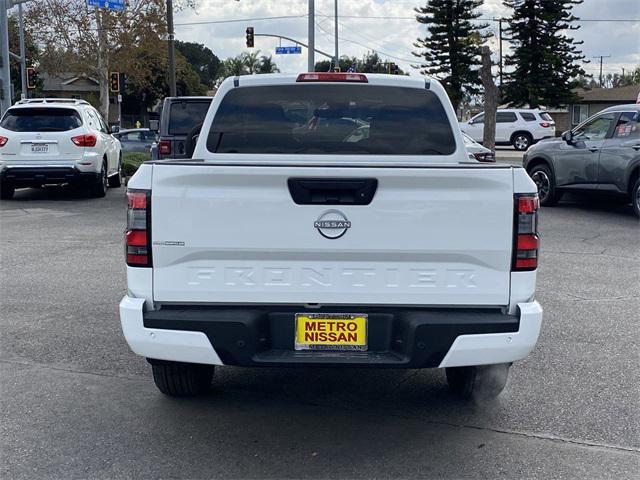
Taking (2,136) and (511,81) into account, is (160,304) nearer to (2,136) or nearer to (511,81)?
(2,136)

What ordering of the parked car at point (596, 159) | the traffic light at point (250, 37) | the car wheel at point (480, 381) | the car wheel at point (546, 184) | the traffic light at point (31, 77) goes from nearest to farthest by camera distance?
the car wheel at point (480, 381), the parked car at point (596, 159), the car wheel at point (546, 184), the traffic light at point (31, 77), the traffic light at point (250, 37)

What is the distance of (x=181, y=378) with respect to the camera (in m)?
4.97

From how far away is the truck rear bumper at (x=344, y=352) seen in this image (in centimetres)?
410

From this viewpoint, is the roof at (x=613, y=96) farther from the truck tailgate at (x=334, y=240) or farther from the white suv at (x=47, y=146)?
the truck tailgate at (x=334, y=240)

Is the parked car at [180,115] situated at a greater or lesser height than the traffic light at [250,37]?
lesser

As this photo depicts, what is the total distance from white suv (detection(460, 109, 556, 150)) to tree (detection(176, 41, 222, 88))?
66.2m

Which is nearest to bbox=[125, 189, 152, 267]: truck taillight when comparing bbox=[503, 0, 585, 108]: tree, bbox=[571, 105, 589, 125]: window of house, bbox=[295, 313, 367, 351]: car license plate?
bbox=[295, 313, 367, 351]: car license plate

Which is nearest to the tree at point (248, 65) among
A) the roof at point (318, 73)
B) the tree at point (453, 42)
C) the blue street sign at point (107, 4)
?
the tree at point (453, 42)

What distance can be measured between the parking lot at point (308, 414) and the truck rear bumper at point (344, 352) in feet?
1.74

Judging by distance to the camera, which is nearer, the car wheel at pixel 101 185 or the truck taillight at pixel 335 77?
the truck taillight at pixel 335 77

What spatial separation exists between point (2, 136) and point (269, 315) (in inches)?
510

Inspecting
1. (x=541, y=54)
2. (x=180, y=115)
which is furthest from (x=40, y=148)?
(x=541, y=54)

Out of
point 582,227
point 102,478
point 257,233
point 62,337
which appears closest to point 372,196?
point 257,233

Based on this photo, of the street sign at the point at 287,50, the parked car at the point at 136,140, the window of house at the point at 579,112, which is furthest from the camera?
the window of house at the point at 579,112
